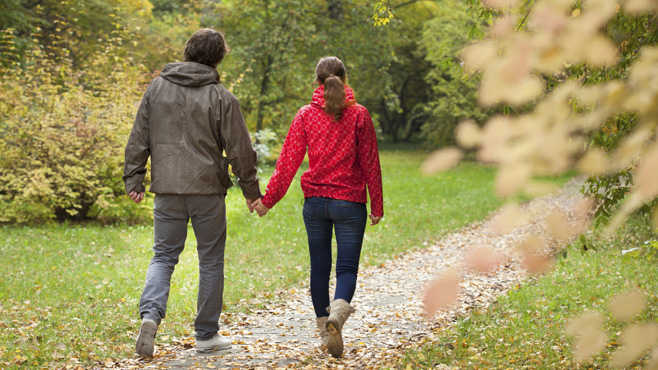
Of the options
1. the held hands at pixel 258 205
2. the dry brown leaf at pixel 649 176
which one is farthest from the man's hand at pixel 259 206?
the dry brown leaf at pixel 649 176

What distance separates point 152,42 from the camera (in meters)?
20.9

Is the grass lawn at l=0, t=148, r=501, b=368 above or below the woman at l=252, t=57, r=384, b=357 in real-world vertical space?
below

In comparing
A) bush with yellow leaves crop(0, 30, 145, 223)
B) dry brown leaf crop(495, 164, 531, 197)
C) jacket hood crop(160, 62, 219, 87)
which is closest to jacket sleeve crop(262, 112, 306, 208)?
jacket hood crop(160, 62, 219, 87)

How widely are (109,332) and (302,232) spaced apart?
631 centimetres

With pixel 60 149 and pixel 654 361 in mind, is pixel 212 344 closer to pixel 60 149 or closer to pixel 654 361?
pixel 654 361

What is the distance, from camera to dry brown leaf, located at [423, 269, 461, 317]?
129 cm

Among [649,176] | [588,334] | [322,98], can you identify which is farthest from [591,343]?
[322,98]

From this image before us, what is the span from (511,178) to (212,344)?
382 centimetres

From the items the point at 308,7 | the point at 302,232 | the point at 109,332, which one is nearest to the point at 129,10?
the point at 308,7

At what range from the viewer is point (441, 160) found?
1.28 metres

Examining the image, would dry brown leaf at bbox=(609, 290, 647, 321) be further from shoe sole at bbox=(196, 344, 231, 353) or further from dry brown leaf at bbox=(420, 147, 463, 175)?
shoe sole at bbox=(196, 344, 231, 353)

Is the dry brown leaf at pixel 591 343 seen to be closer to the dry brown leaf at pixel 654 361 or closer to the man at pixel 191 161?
the dry brown leaf at pixel 654 361

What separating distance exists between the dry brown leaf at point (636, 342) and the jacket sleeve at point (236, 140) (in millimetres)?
3450

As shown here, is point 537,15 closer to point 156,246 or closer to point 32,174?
point 156,246
